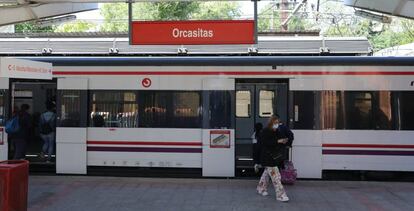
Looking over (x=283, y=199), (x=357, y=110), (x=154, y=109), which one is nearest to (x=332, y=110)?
(x=357, y=110)

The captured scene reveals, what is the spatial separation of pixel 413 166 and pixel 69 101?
722 cm

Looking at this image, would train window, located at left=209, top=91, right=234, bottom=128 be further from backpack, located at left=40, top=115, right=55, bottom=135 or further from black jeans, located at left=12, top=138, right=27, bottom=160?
black jeans, located at left=12, top=138, right=27, bottom=160

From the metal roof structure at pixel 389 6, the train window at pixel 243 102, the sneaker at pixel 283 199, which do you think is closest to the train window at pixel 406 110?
the metal roof structure at pixel 389 6

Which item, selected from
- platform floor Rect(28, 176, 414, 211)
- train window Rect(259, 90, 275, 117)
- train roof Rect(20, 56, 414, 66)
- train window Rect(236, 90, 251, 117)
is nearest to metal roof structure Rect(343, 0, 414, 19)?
train roof Rect(20, 56, 414, 66)

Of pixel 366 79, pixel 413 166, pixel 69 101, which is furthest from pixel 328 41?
pixel 69 101

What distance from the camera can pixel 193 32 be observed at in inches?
356

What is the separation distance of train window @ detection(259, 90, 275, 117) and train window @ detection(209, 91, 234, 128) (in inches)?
64.8

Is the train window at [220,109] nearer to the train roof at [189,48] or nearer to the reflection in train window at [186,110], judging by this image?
the reflection in train window at [186,110]

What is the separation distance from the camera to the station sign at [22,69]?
7.77 metres

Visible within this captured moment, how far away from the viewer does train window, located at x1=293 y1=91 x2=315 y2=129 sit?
38.2 ft

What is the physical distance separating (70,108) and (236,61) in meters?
3.68

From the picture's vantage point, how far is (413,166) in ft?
37.6

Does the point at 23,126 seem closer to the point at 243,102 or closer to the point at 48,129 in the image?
the point at 48,129

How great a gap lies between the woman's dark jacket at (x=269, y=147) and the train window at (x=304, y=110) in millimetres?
2030
